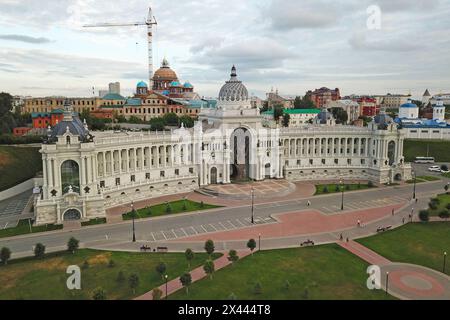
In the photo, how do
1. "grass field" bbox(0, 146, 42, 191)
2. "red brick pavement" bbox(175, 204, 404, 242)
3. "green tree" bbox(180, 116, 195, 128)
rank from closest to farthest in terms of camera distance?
"red brick pavement" bbox(175, 204, 404, 242) < "grass field" bbox(0, 146, 42, 191) < "green tree" bbox(180, 116, 195, 128)

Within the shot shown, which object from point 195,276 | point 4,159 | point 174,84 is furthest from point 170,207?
point 174,84

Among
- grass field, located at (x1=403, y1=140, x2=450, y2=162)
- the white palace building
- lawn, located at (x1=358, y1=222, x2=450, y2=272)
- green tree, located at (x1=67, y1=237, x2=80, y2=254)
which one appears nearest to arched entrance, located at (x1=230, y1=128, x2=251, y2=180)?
the white palace building

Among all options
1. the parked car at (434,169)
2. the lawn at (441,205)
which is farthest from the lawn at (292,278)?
the parked car at (434,169)

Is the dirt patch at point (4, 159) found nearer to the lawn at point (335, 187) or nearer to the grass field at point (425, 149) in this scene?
the lawn at point (335, 187)

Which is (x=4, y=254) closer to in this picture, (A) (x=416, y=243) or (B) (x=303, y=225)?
(B) (x=303, y=225)

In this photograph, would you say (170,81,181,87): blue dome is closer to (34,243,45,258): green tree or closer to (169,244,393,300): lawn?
(34,243,45,258): green tree

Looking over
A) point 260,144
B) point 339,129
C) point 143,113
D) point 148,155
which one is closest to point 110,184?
point 148,155
